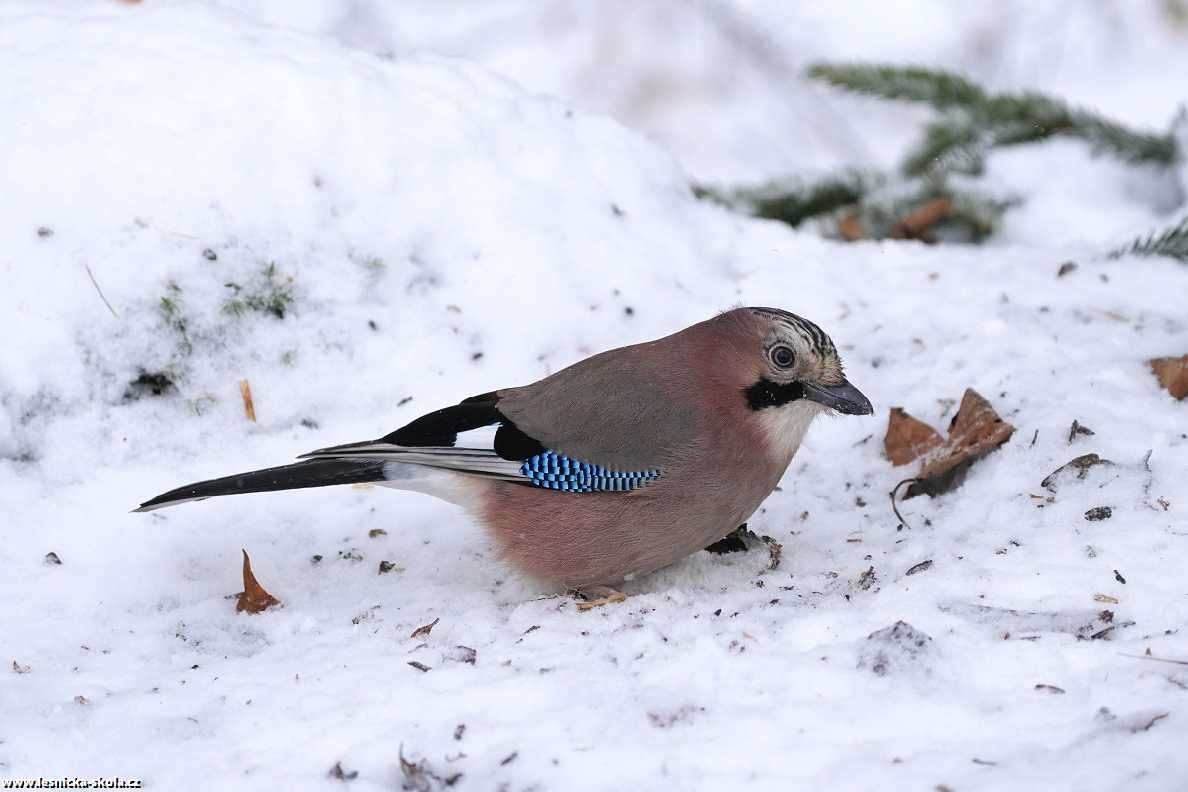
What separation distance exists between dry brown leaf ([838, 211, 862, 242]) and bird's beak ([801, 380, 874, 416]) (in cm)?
216

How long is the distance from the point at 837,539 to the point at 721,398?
606mm

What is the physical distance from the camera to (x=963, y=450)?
3.85 m

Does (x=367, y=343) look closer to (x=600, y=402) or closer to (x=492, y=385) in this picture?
(x=492, y=385)

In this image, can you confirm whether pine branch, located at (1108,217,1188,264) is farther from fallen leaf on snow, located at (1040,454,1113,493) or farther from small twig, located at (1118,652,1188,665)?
small twig, located at (1118,652,1188,665)

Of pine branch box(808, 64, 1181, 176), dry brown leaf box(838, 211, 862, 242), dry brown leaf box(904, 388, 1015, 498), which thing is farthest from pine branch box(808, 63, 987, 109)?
dry brown leaf box(904, 388, 1015, 498)

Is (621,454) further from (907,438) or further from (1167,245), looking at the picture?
(1167,245)

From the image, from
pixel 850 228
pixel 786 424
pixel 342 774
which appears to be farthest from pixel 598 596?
pixel 850 228

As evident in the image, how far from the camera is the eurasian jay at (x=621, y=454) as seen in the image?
11.4 feet

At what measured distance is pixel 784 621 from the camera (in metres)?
3.03

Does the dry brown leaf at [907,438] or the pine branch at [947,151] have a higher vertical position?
the pine branch at [947,151]

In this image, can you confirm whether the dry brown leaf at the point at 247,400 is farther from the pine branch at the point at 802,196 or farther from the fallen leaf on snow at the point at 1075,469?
the pine branch at the point at 802,196

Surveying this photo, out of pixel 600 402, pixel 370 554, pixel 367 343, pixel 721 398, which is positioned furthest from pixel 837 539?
pixel 367 343

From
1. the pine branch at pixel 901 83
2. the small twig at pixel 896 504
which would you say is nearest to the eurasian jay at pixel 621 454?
the small twig at pixel 896 504

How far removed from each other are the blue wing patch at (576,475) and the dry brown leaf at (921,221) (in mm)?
2728
